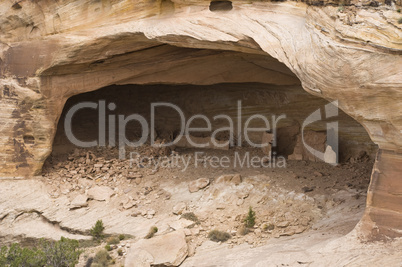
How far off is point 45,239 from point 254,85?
6.76 metres

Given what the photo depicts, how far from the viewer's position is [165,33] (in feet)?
31.3

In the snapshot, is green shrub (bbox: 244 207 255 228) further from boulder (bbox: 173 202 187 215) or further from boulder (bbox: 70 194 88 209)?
boulder (bbox: 70 194 88 209)

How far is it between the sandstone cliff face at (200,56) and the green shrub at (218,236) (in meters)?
2.94

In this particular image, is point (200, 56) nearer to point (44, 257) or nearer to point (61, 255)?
point (61, 255)

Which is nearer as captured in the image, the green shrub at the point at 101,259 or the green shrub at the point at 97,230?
the green shrub at the point at 101,259

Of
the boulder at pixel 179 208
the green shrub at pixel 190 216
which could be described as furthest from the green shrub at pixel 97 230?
the green shrub at pixel 190 216

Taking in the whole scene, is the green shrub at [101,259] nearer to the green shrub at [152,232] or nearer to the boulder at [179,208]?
the green shrub at [152,232]

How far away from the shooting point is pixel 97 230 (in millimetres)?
10391

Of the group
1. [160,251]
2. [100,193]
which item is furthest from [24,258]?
[100,193]

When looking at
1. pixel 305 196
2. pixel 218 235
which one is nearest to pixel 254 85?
pixel 305 196

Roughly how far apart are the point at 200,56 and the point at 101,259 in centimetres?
512

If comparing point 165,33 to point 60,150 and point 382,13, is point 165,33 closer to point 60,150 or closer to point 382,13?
point 382,13

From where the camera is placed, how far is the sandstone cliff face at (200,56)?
275 inches

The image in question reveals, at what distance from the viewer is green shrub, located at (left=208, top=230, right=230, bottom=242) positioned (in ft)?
31.7
